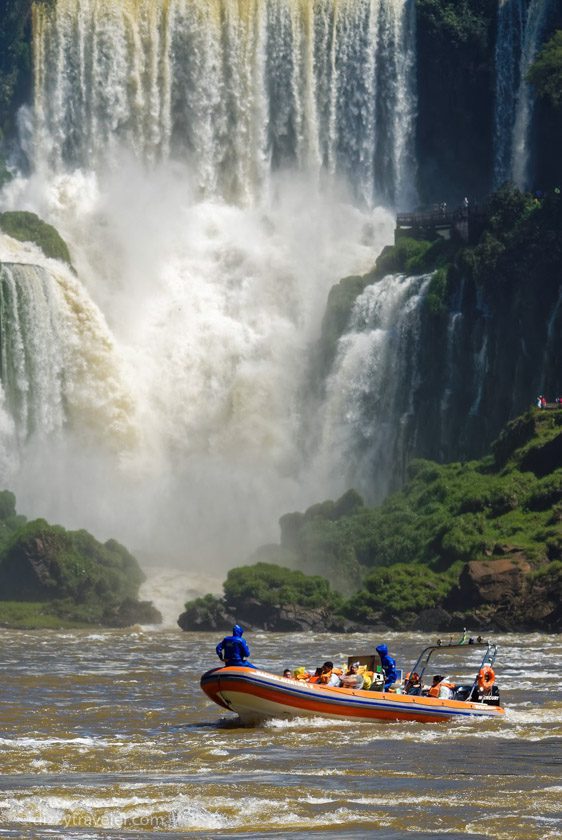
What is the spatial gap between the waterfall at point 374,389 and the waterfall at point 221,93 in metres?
15.2

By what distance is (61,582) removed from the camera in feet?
290

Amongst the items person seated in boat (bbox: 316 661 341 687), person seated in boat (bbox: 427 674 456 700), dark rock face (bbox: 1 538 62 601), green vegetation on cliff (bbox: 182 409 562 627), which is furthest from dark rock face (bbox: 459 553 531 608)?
person seated in boat (bbox: 316 661 341 687)

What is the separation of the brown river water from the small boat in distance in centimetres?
34

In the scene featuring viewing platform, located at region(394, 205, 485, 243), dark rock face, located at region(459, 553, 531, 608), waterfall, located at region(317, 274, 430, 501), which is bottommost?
dark rock face, located at region(459, 553, 531, 608)

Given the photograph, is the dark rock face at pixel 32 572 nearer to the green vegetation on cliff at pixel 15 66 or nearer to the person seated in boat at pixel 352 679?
the person seated in boat at pixel 352 679

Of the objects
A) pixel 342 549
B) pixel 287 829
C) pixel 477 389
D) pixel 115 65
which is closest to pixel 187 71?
pixel 115 65

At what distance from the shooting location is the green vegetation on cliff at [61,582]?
86.2 meters

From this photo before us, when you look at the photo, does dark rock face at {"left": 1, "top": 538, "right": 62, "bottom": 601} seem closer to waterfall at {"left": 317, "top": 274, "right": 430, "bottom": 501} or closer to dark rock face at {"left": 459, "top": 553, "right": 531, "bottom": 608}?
dark rock face at {"left": 459, "top": 553, "right": 531, "bottom": 608}

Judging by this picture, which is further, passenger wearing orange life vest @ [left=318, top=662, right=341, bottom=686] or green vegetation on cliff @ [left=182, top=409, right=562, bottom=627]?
green vegetation on cliff @ [left=182, top=409, right=562, bottom=627]

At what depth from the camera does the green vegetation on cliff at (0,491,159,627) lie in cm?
8625

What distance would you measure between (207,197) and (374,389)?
20623 millimetres

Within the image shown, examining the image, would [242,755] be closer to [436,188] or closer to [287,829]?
[287,829]

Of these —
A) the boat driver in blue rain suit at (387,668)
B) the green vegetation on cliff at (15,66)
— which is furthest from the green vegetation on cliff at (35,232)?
the boat driver in blue rain suit at (387,668)

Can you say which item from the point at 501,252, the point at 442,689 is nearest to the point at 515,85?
the point at 501,252
